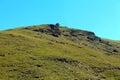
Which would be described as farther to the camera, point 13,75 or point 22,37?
point 22,37

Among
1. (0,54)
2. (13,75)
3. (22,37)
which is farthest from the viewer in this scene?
(22,37)

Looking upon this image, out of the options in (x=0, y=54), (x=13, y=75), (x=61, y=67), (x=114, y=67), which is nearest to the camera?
(x=13, y=75)

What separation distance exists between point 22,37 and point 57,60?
146ft

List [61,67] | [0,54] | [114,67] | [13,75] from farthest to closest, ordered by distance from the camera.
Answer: [114,67] → [0,54] → [61,67] → [13,75]

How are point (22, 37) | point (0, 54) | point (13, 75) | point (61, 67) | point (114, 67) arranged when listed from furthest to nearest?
point (22, 37) → point (114, 67) → point (0, 54) → point (61, 67) → point (13, 75)

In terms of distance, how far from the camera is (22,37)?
18100cm


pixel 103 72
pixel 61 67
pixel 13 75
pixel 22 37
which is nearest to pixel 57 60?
pixel 61 67

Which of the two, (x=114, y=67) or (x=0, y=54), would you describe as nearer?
(x=0, y=54)

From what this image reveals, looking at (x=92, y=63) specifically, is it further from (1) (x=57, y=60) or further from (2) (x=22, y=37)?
(2) (x=22, y=37)

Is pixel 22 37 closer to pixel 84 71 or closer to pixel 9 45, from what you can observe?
pixel 9 45

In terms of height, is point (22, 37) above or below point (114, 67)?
above

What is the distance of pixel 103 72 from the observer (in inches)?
5477

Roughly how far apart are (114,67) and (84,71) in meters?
23.3

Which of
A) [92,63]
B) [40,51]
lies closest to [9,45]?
[40,51]
